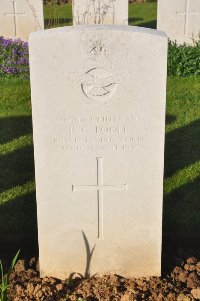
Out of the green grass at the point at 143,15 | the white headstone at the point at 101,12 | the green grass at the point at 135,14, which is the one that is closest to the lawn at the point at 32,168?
the white headstone at the point at 101,12

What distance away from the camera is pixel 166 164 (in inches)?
216

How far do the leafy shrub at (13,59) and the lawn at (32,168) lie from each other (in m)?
0.23

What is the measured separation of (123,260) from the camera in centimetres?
366

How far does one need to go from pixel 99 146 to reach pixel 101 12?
6282 mm

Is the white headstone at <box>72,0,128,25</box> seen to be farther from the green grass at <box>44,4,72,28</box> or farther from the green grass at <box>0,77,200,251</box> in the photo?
the green grass at <box>44,4,72,28</box>

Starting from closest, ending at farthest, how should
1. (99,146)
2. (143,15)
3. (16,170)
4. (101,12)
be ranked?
(99,146) < (16,170) < (101,12) < (143,15)

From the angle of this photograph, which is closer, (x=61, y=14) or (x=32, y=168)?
(x=32, y=168)

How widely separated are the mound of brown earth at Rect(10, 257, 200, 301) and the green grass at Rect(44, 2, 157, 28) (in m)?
9.04

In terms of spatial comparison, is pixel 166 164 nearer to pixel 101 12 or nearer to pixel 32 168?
pixel 32 168

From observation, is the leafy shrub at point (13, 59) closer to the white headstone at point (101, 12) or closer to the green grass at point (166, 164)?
the green grass at point (166, 164)

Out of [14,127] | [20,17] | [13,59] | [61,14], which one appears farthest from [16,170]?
[61,14]

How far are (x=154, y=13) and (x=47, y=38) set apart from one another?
11080mm

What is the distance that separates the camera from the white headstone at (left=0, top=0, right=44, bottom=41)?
919 centimetres

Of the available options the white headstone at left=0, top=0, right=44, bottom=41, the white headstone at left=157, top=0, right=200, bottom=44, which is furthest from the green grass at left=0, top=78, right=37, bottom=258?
the white headstone at left=157, top=0, right=200, bottom=44
